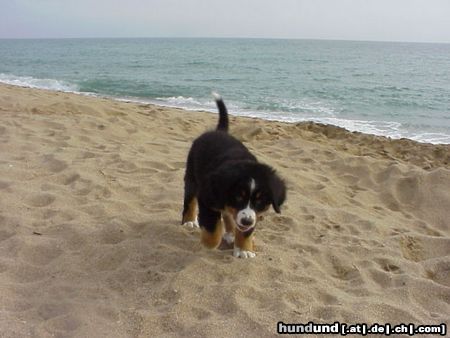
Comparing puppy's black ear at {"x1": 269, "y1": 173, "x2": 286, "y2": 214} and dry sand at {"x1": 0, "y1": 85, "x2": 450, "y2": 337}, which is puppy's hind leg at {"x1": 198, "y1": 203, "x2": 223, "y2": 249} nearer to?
dry sand at {"x1": 0, "y1": 85, "x2": 450, "y2": 337}

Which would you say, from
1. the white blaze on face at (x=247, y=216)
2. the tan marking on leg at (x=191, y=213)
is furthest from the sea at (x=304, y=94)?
the white blaze on face at (x=247, y=216)

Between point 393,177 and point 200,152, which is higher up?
point 200,152

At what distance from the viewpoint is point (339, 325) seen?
272cm

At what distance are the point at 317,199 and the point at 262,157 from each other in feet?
4.92

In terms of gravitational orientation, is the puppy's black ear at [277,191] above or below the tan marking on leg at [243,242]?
above

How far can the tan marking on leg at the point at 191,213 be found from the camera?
4.10m

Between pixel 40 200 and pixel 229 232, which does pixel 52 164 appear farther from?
pixel 229 232

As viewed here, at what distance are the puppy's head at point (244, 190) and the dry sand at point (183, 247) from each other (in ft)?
1.46

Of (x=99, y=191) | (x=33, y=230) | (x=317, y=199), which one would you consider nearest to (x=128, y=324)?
(x=33, y=230)

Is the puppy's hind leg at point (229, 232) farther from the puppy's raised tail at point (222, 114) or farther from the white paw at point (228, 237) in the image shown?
the puppy's raised tail at point (222, 114)

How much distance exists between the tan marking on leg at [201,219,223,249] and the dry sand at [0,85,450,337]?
6 cm

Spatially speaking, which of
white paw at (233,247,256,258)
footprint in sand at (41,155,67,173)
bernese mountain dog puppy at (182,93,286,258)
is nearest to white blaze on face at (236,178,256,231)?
bernese mountain dog puppy at (182,93,286,258)

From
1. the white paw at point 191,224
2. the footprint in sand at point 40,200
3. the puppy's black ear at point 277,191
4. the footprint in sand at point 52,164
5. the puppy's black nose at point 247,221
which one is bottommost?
the white paw at point 191,224

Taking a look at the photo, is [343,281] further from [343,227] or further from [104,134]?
[104,134]
